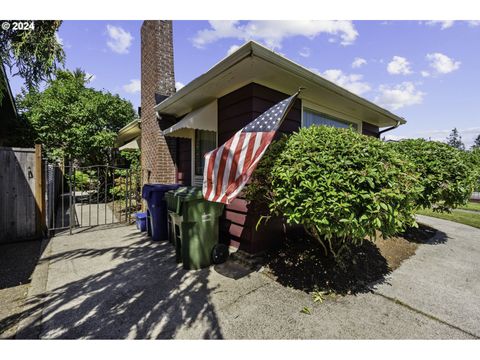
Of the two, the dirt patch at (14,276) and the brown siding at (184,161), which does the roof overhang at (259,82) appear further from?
the dirt patch at (14,276)

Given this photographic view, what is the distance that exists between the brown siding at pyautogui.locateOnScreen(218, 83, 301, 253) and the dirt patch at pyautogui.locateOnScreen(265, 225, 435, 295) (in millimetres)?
351

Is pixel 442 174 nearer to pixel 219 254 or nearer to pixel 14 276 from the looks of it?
pixel 219 254

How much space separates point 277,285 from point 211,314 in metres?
1.10

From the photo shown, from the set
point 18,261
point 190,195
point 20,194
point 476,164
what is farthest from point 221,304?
point 476,164

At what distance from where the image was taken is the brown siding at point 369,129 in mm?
7785

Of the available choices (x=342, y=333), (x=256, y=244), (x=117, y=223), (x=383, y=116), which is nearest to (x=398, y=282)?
(x=342, y=333)

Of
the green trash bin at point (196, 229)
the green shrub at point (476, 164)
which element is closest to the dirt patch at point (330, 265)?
the green trash bin at point (196, 229)

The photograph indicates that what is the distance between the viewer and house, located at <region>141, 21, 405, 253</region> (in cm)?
385

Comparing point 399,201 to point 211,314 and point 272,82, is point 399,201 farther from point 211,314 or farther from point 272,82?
point 272,82

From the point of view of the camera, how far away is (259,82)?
13.6ft

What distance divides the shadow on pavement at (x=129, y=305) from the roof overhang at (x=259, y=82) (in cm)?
329

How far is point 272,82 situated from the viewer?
4.22 meters

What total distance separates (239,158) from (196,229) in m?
1.47

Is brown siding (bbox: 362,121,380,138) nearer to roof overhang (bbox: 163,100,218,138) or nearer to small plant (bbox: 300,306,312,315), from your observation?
roof overhang (bbox: 163,100,218,138)
